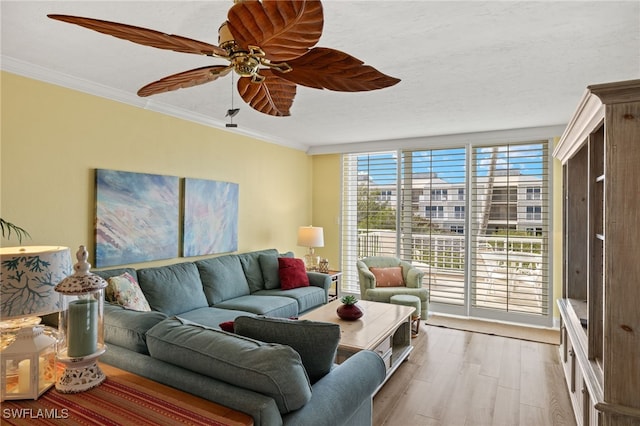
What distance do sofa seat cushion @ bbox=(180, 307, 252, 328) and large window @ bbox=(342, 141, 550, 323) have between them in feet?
9.52

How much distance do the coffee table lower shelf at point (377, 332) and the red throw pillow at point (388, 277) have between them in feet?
3.43

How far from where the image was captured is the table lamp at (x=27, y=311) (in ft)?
4.62

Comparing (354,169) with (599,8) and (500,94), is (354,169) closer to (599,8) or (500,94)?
(500,94)

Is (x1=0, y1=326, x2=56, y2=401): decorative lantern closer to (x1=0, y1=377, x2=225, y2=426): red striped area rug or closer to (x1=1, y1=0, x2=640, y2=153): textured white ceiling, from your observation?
(x1=0, y1=377, x2=225, y2=426): red striped area rug

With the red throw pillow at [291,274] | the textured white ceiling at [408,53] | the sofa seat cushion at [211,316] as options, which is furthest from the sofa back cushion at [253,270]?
the textured white ceiling at [408,53]

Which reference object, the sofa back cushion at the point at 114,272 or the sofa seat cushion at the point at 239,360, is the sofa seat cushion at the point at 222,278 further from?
the sofa seat cushion at the point at 239,360

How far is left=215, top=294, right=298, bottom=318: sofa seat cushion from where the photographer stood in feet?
11.9

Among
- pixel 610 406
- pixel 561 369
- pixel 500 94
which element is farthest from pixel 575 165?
pixel 610 406

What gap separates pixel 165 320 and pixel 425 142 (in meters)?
4.45

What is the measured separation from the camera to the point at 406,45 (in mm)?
2375

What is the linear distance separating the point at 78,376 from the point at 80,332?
0.17 metres

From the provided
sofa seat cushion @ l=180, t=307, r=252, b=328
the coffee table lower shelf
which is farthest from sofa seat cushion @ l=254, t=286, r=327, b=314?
sofa seat cushion @ l=180, t=307, r=252, b=328

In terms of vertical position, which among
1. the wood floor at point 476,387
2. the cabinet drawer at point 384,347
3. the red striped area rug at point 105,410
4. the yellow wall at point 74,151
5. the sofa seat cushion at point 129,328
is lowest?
the wood floor at point 476,387

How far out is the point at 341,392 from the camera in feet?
5.39
